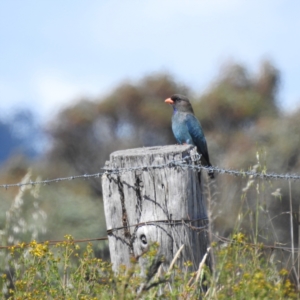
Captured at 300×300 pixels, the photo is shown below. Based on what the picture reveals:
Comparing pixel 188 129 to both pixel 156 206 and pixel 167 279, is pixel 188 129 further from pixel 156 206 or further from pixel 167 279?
pixel 167 279

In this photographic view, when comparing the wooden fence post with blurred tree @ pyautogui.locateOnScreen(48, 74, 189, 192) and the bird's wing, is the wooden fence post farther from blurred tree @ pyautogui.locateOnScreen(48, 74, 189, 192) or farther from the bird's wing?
blurred tree @ pyautogui.locateOnScreen(48, 74, 189, 192)

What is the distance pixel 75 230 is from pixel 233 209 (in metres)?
2.50

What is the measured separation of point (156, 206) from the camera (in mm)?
4379

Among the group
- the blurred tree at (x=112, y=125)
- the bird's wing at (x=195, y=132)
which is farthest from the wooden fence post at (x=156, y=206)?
the blurred tree at (x=112, y=125)

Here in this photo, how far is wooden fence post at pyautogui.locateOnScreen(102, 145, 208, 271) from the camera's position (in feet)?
14.3

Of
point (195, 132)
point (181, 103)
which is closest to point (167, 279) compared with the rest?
point (195, 132)

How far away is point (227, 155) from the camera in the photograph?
16984mm

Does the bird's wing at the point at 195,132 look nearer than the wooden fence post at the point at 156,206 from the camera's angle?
No

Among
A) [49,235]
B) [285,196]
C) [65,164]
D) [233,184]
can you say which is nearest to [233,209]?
[233,184]

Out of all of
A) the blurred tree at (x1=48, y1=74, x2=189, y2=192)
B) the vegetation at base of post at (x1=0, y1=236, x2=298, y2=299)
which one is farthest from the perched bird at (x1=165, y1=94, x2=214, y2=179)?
the blurred tree at (x1=48, y1=74, x2=189, y2=192)

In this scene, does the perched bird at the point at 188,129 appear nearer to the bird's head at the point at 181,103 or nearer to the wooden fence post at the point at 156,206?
the bird's head at the point at 181,103

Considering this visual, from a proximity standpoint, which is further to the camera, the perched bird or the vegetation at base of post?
the perched bird

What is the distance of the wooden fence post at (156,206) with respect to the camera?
4.36 meters

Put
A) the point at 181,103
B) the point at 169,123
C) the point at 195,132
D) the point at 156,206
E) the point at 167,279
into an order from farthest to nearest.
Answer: the point at 169,123, the point at 181,103, the point at 195,132, the point at 156,206, the point at 167,279
